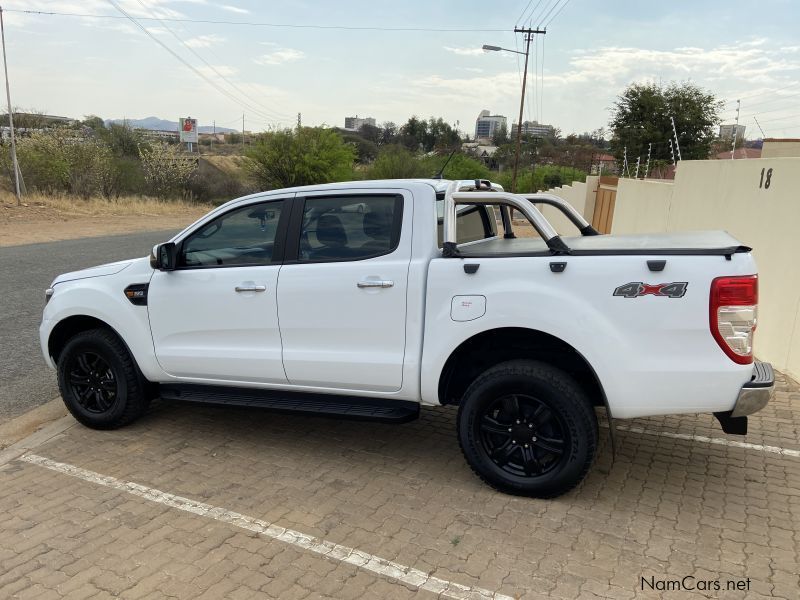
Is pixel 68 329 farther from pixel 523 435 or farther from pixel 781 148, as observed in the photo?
pixel 781 148

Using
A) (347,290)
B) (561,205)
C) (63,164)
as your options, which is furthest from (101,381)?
(63,164)

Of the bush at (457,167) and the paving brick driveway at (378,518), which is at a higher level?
the bush at (457,167)

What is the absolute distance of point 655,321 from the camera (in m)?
3.22

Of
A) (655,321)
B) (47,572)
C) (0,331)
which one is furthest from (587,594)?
(0,331)

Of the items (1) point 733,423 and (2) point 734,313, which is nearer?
(2) point 734,313

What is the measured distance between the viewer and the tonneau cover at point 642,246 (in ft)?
10.5

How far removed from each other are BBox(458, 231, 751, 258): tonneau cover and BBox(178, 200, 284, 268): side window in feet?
4.43

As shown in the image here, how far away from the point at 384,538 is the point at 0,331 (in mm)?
6463

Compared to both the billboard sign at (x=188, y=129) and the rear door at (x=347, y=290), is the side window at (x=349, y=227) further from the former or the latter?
the billboard sign at (x=188, y=129)

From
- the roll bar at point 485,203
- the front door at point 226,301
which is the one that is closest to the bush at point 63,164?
the front door at point 226,301

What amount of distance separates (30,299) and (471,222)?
7834mm

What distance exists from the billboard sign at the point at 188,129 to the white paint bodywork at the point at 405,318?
78977 mm

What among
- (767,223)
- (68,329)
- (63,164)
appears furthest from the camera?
(63,164)

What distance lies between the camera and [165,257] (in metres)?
4.36
